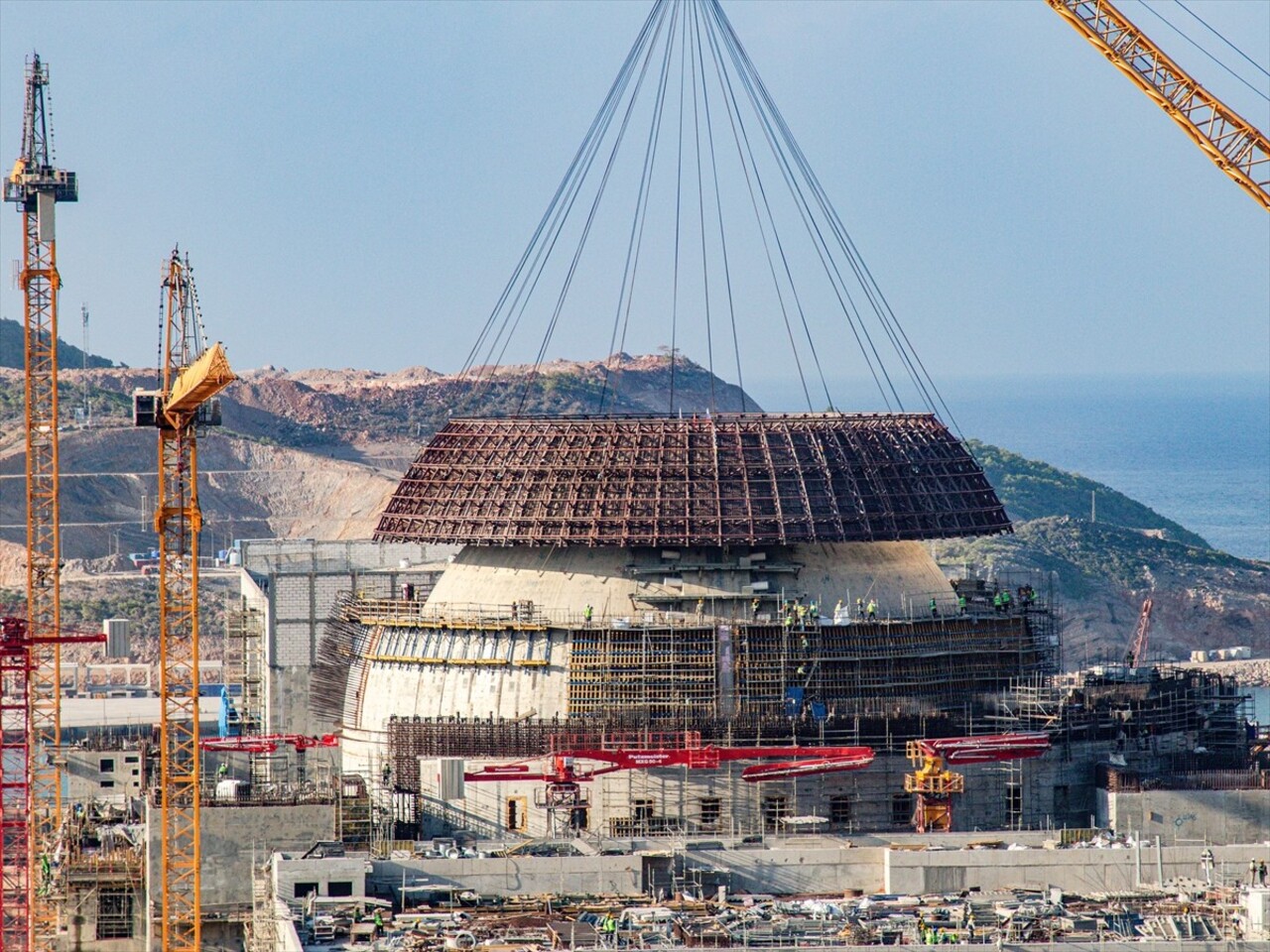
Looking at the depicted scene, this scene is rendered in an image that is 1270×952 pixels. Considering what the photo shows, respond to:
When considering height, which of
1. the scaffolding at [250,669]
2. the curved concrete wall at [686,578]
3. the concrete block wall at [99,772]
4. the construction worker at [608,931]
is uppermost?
the curved concrete wall at [686,578]

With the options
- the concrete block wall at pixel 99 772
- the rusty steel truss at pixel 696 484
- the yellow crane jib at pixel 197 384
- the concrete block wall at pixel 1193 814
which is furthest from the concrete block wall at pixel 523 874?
the concrete block wall at pixel 99 772

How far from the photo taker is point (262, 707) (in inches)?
6275

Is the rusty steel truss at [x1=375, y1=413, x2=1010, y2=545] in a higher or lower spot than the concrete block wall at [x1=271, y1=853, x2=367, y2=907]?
higher

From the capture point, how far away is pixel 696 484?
A: 13775cm

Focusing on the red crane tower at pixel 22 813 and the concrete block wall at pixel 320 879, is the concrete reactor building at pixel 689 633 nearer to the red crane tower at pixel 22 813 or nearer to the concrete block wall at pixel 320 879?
the red crane tower at pixel 22 813

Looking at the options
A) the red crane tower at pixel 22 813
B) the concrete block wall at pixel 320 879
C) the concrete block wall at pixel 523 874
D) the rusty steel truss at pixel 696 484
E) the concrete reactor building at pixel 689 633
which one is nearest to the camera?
the concrete block wall at pixel 320 879

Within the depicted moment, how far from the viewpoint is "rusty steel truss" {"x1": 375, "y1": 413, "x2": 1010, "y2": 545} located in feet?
448

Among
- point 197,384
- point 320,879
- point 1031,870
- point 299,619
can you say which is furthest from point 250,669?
point 1031,870

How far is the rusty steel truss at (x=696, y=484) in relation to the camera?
13662 centimetres

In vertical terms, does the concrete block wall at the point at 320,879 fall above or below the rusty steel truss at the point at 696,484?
below

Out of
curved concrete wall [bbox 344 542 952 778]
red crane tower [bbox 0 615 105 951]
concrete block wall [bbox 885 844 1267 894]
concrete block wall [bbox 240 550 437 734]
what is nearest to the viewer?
concrete block wall [bbox 885 844 1267 894]

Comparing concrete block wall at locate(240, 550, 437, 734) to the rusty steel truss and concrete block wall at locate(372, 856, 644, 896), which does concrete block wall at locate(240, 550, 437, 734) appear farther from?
concrete block wall at locate(372, 856, 644, 896)

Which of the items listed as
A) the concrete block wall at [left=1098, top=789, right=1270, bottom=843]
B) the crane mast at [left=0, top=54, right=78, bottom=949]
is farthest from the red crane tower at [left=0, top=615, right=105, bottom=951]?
the concrete block wall at [left=1098, top=789, right=1270, bottom=843]

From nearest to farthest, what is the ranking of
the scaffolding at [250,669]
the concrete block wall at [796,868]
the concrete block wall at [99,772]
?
the concrete block wall at [796,868] < the concrete block wall at [99,772] < the scaffolding at [250,669]
